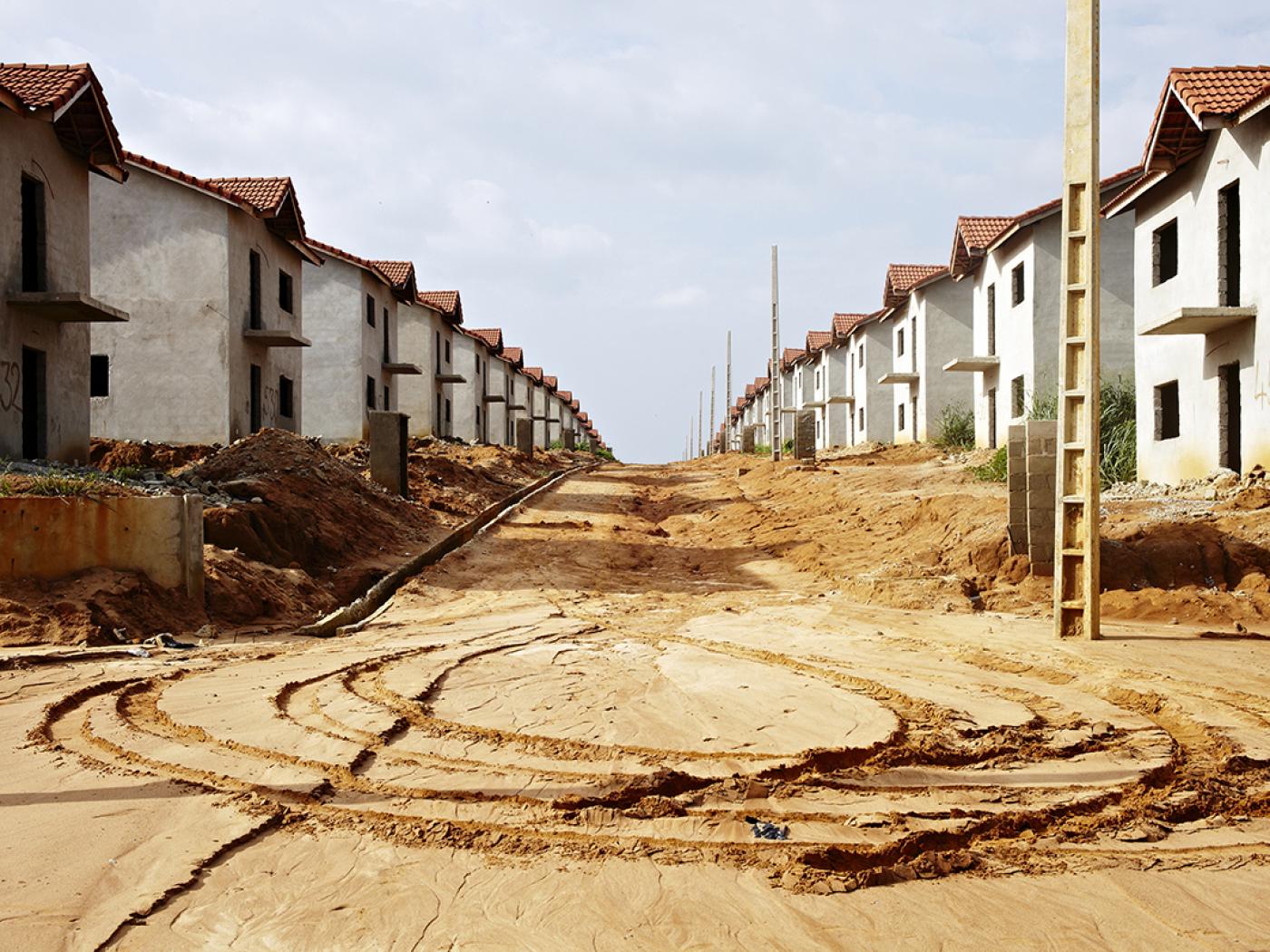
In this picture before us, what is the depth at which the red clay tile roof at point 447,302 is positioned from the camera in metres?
41.7

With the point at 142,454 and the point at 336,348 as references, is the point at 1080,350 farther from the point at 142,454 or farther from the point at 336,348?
the point at 336,348

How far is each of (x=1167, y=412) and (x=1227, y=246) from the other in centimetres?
348

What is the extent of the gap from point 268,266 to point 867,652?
21805 mm

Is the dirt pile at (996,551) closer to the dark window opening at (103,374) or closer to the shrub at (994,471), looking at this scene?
the shrub at (994,471)

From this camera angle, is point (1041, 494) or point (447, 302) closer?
point (1041, 494)

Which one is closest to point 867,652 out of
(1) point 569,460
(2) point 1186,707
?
(2) point 1186,707

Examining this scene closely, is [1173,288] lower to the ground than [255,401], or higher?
higher

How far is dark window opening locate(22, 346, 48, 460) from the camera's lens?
55.3 ft

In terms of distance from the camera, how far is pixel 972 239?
27.7m

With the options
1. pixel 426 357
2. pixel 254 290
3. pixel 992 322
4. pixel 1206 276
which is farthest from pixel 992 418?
pixel 426 357

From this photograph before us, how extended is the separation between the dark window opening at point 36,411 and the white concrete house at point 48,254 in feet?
0.05

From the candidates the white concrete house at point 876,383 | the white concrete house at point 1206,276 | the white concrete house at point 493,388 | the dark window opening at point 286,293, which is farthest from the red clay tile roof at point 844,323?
Result: the white concrete house at point 1206,276

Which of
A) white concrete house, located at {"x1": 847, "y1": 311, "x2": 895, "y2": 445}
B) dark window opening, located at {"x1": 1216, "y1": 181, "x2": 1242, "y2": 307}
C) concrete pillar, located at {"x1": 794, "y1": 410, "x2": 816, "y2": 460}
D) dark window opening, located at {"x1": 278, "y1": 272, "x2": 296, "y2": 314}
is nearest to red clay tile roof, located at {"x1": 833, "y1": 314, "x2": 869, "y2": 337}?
white concrete house, located at {"x1": 847, "y1": 311, "x2": 895, "y2": 445}

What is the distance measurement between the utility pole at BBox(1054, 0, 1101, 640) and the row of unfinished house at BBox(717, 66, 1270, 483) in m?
4.77
